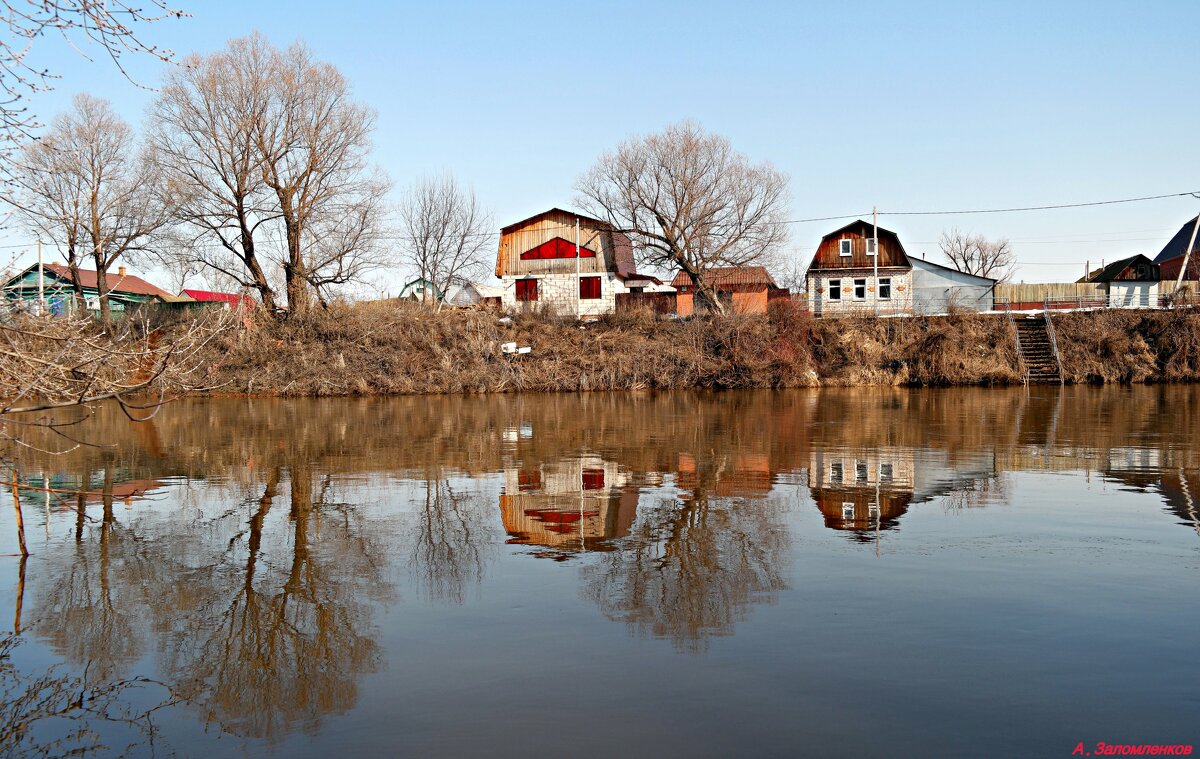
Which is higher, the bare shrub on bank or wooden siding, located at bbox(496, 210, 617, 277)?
wooden siding, located at bbox(496, 210, 617, 277)

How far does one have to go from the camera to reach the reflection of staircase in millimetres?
40156

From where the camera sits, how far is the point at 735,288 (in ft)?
167

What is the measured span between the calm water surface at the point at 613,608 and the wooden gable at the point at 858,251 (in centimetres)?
3819

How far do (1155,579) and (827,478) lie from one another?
6078 mm

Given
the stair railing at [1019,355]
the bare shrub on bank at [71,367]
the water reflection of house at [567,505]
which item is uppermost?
the stair railing at [1019,355]

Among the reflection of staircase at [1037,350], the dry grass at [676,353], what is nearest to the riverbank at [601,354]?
the dry grass at [676,353]

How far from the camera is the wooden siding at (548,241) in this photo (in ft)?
177

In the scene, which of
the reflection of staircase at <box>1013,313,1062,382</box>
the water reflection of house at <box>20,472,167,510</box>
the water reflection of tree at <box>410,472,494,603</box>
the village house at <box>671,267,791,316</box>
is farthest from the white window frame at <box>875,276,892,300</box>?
the water reflection of house at <box>20,472,167,510</box>

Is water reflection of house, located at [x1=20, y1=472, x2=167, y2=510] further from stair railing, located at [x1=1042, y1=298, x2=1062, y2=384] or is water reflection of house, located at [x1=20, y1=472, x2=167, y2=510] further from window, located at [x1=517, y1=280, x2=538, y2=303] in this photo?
window, located at [x1=517, y1=280, x2=538, y2=303]

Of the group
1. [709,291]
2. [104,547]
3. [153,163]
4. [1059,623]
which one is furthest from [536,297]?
[1059,623]

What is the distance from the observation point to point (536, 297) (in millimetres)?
53312

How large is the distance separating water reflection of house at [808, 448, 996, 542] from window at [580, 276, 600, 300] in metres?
37.3

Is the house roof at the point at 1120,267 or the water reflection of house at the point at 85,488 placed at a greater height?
the house roof at the point at 1120,267

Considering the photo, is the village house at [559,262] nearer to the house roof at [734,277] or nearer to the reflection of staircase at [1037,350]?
the house roof at [734,277]
